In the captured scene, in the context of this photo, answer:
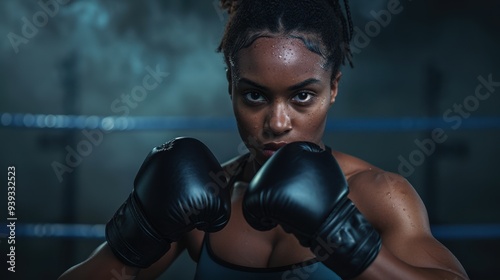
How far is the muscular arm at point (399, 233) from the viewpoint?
44.9 inches

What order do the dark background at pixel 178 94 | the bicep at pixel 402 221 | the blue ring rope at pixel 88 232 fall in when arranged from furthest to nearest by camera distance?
1. the dark background at pixel 178 94
2. the blue ring rope at pixel 88 232
3. the bicep at pixel 402 221

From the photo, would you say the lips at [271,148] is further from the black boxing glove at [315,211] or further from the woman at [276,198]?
the black boxing glove at [315,211]

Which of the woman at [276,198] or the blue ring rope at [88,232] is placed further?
the blue ring rope at [88,232]

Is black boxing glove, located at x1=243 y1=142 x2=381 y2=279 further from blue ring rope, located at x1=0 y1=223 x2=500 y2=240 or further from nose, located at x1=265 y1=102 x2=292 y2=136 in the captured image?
blue ring rope, located at x1=0 y1=223 x2=500 y2=240

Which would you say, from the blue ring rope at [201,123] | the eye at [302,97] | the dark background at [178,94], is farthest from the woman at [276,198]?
the dark background at [178,94]

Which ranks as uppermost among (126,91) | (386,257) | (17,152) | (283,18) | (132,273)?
(283,18)

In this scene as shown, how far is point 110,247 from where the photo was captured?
4.30ft

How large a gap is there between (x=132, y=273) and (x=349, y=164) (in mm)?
590

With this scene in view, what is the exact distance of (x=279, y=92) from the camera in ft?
4.37

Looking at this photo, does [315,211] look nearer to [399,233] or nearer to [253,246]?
[399,233]

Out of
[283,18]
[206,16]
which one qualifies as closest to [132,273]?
[283,18]

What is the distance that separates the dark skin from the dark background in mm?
1695

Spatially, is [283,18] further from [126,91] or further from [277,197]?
[126,91]

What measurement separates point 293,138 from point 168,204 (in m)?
0.33
